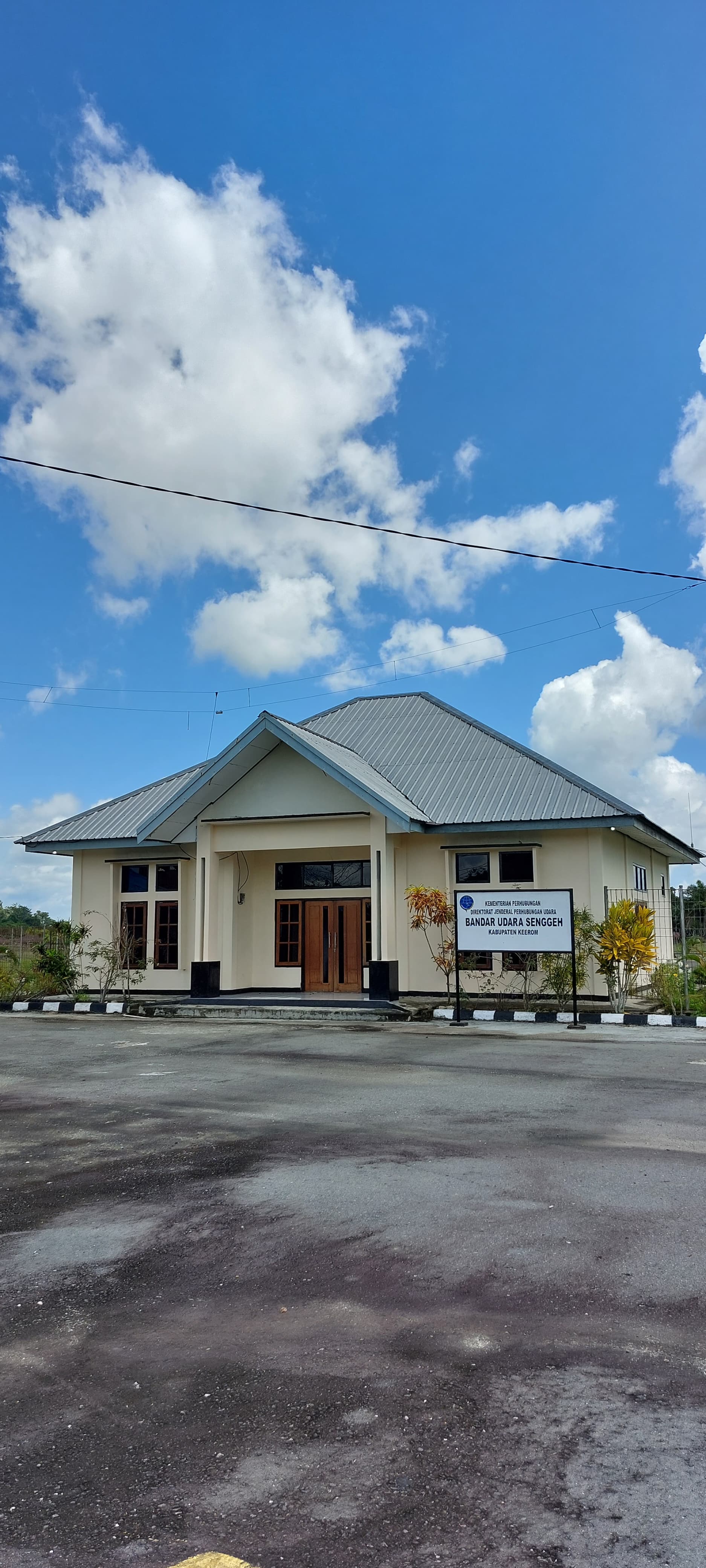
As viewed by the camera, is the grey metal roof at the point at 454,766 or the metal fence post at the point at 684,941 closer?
the metal fence post at the point at 684,941

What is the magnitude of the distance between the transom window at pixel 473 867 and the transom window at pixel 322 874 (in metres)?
2.16

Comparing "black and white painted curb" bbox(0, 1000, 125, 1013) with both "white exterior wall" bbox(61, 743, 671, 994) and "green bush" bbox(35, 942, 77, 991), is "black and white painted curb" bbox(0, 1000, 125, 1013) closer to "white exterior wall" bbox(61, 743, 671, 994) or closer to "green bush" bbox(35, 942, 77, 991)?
"green bush" bbox(35, 942, 77, 991)

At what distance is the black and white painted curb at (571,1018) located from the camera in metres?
17.5

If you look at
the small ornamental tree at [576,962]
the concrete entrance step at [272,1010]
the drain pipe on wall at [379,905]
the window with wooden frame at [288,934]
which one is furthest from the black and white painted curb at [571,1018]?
the window with wooden frame at [288,934]

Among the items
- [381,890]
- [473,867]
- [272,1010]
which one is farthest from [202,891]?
[473,867]

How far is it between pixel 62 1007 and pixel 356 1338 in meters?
18.7

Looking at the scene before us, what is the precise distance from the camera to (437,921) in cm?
2016

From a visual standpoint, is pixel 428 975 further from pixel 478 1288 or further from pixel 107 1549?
pixel 107 1549

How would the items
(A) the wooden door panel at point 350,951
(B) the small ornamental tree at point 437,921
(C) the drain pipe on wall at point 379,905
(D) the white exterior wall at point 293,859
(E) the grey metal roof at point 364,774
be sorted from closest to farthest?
(E) the grey metal roof at point 364,774, (B) the small ornamental tree at point 437,921, (C) the drain pipe on wall at point 379,905, (D) the white exterior wall at point 293,859, (A) the wooden door panel at point 350,951

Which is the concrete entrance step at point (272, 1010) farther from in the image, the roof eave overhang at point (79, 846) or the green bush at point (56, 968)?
the roof eave overhang at point (79, 846)

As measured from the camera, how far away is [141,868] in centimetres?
2422

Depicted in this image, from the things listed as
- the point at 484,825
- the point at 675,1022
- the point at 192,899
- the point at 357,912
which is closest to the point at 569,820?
the point at 484,825

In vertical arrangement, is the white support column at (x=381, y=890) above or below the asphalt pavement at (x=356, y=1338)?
above

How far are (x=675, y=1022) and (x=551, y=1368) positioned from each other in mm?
14288
